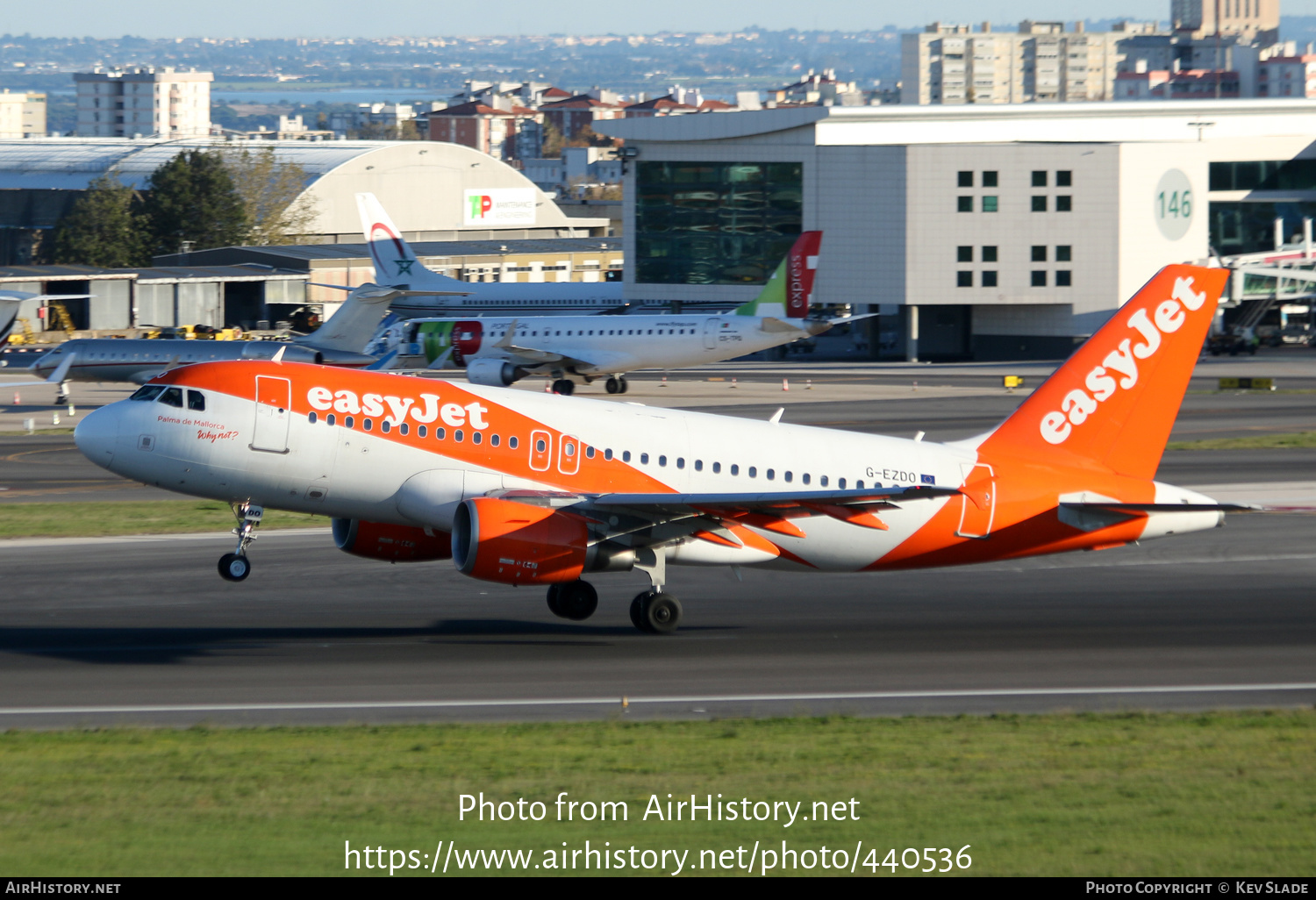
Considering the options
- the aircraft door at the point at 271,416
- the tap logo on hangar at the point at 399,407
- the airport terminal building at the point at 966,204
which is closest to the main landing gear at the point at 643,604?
the tap logo on hangar at the point at 399,407

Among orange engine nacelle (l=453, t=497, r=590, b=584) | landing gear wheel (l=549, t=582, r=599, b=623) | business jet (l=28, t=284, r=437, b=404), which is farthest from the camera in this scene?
business jet (l=28, t=284, r=437, b=404)

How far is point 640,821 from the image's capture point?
16.4 metres

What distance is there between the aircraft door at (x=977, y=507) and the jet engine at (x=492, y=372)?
5722 cm

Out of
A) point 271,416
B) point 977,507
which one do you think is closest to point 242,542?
point 271,416

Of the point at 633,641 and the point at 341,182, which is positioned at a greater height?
the point at 341,182

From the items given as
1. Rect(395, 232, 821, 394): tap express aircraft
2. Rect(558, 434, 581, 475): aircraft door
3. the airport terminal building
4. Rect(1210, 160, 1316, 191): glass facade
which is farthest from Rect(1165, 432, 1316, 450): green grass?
Rect(1210, 160, 1316, 191): glass facade

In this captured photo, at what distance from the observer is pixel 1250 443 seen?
205 feet

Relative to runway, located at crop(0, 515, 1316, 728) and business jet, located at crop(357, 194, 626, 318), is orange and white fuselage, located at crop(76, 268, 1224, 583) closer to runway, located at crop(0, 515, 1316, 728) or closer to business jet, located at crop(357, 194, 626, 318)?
runway, located at crop(0, 515, 1316, 728)

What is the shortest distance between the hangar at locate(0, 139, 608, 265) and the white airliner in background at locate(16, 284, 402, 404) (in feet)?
330

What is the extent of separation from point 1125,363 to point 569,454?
11.5 meters

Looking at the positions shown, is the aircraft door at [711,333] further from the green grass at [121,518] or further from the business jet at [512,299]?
the green grass at [121,518]

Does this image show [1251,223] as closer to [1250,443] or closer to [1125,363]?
[1250,443]

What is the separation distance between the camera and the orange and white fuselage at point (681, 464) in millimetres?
26922

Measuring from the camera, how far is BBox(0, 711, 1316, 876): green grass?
15.3m
